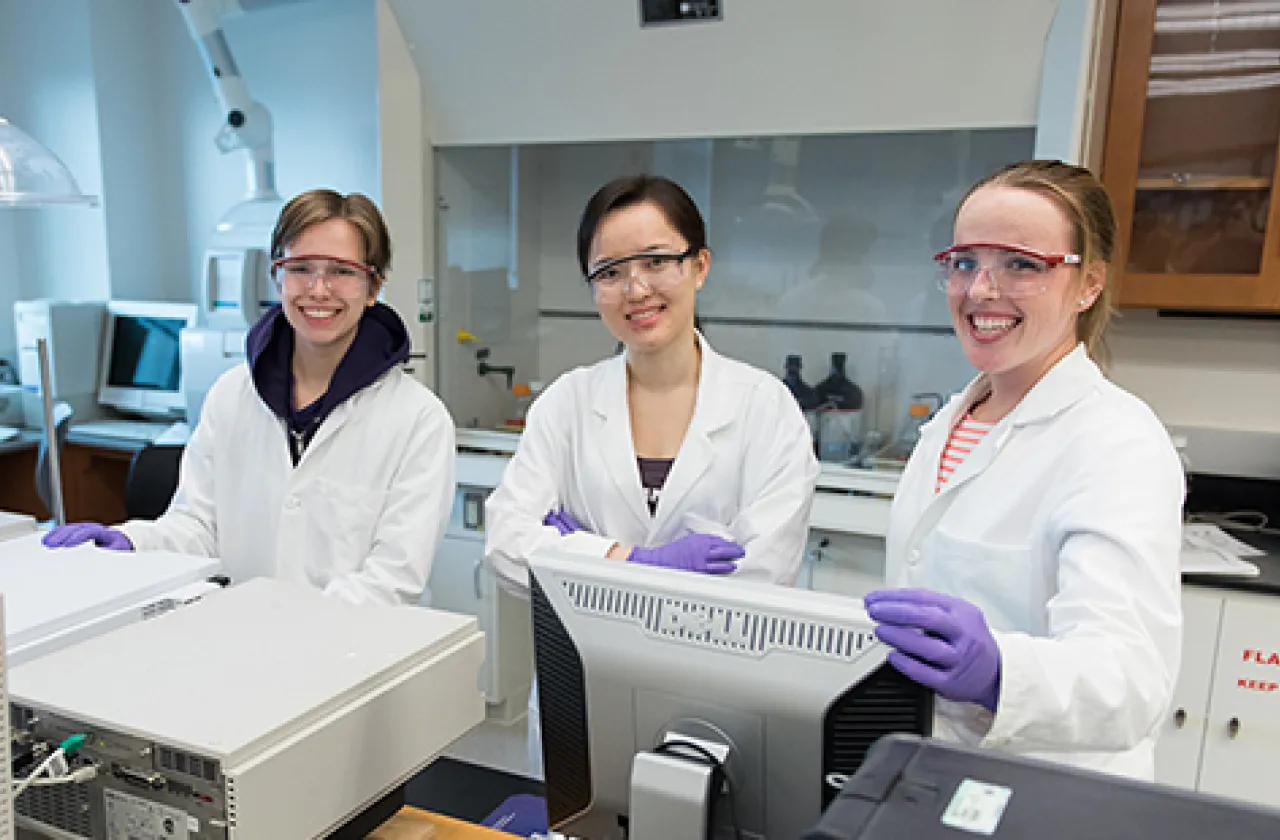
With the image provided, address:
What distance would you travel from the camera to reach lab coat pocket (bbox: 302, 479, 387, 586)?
1479mm

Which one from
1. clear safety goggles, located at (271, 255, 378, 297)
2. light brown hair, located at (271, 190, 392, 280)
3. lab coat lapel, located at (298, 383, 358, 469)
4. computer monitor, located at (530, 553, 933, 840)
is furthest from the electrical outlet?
computer monitor, located at (530, 553, 933, 840)

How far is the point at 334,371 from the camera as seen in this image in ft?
5.03

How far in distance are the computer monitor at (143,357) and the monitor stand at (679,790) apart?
316cm

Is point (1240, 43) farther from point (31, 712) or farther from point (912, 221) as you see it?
point (31, 712)

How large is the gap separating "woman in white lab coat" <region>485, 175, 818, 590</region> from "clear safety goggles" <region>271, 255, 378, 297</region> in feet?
1.18

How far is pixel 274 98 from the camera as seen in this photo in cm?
347

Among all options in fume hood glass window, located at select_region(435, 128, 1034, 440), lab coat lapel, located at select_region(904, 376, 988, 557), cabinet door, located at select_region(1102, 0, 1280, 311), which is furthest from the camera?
fume hood glass window, located at select_region(435, 128, 1034, 440)

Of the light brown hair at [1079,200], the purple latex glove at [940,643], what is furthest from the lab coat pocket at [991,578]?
the light brown hair at [1079,200]

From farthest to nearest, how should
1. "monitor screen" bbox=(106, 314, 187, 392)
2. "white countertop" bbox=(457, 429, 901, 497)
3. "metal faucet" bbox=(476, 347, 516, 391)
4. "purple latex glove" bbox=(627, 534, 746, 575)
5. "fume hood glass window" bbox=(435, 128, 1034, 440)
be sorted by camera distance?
"monitor screen" bbox=(106, 314, 187, 392), "metal faucet" bbox=(476, 347, 516, 391), "fume hood glass window" bbox=(435, 128, 1034, 440), "white countertop" bbox=(457, 429, 901, 497), "purple latex glove" bbox=(627, 534, 746, 575)

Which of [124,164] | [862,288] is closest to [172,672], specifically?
[862,288]

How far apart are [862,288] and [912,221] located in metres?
0.23

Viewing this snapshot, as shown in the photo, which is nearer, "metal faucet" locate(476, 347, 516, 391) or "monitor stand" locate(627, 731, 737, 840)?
"monitor stand" locate(627, 731, 737, 840)

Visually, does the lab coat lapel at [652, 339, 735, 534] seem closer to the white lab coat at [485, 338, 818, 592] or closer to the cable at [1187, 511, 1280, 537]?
the white lab coat at [485, 338, 818, 592]

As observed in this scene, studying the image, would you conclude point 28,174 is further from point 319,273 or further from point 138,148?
point 138,148
